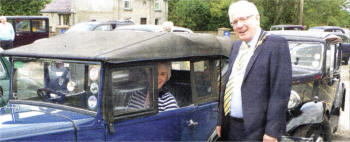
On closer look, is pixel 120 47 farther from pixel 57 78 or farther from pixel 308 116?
pixel 308 116

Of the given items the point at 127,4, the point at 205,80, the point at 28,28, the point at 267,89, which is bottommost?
the point at 205,80

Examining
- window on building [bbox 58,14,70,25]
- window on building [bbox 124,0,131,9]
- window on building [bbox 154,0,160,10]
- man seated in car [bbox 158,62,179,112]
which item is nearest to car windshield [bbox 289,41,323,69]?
man seated in car [bbox 158,62,179,112]

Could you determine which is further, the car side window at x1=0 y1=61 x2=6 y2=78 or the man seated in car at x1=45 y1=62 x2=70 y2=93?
the car side window at x1=0 y1=61 x2=6 y2=78

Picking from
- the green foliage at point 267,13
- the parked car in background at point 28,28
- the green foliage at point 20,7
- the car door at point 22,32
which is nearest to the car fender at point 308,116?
the parked car in background at point 28,28

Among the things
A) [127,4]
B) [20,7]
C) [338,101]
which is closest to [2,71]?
[338,101]

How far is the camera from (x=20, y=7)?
22172 mm

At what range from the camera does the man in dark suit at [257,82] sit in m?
2.69

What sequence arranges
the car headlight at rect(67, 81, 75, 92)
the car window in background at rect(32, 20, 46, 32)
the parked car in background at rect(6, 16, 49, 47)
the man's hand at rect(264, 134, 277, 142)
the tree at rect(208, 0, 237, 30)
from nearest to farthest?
the man's hand at rect(264, 134, 277, 142), the car headlight at rect(67, 81, 75, 92), the parked car in background at rect(6, 16, 49, 47), the car window in background at rect(32, 20, 46, 32), the tree at rect(208, 0, 237, 30)

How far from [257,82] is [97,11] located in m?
35.3

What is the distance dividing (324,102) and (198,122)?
223 centimetres

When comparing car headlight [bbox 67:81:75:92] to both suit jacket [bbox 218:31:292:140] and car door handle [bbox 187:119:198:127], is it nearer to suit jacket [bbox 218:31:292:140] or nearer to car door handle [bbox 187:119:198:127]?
car door handle [bbox 187:119:198:127]

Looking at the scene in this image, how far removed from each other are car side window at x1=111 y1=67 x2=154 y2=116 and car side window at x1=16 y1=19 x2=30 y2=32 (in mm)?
15283

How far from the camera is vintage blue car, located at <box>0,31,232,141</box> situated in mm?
2986

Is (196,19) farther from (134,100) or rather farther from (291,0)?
(134,100)
